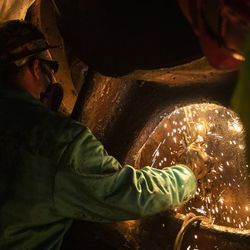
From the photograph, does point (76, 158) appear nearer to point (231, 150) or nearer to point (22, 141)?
point (22, 141)

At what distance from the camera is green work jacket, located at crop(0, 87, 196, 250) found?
240cm

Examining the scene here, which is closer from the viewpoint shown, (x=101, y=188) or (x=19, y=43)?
(x=101, y=188)

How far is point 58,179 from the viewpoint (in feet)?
7.95

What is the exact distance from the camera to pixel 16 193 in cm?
250

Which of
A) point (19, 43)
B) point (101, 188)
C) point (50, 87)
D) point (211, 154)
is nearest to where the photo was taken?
point (101, 188)

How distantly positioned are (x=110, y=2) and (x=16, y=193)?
136 centimetres

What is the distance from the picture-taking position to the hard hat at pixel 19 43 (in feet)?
8.96

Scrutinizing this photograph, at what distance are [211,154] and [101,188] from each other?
3.06ft

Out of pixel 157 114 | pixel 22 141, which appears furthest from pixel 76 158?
pixel 157 114

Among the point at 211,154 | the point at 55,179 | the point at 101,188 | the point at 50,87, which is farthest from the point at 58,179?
the point at 211,154

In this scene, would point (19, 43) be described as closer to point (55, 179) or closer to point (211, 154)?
point (55, 179)

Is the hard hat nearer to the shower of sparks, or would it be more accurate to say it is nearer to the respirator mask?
the respirator mask

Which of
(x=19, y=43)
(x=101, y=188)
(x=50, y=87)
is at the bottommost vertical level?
(x=101, y=188)

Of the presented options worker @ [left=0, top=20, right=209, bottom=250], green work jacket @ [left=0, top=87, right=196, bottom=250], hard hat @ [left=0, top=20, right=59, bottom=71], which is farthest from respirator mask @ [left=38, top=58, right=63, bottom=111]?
green work jacket @ [left=0, top=87, right=196, bottom=250]
